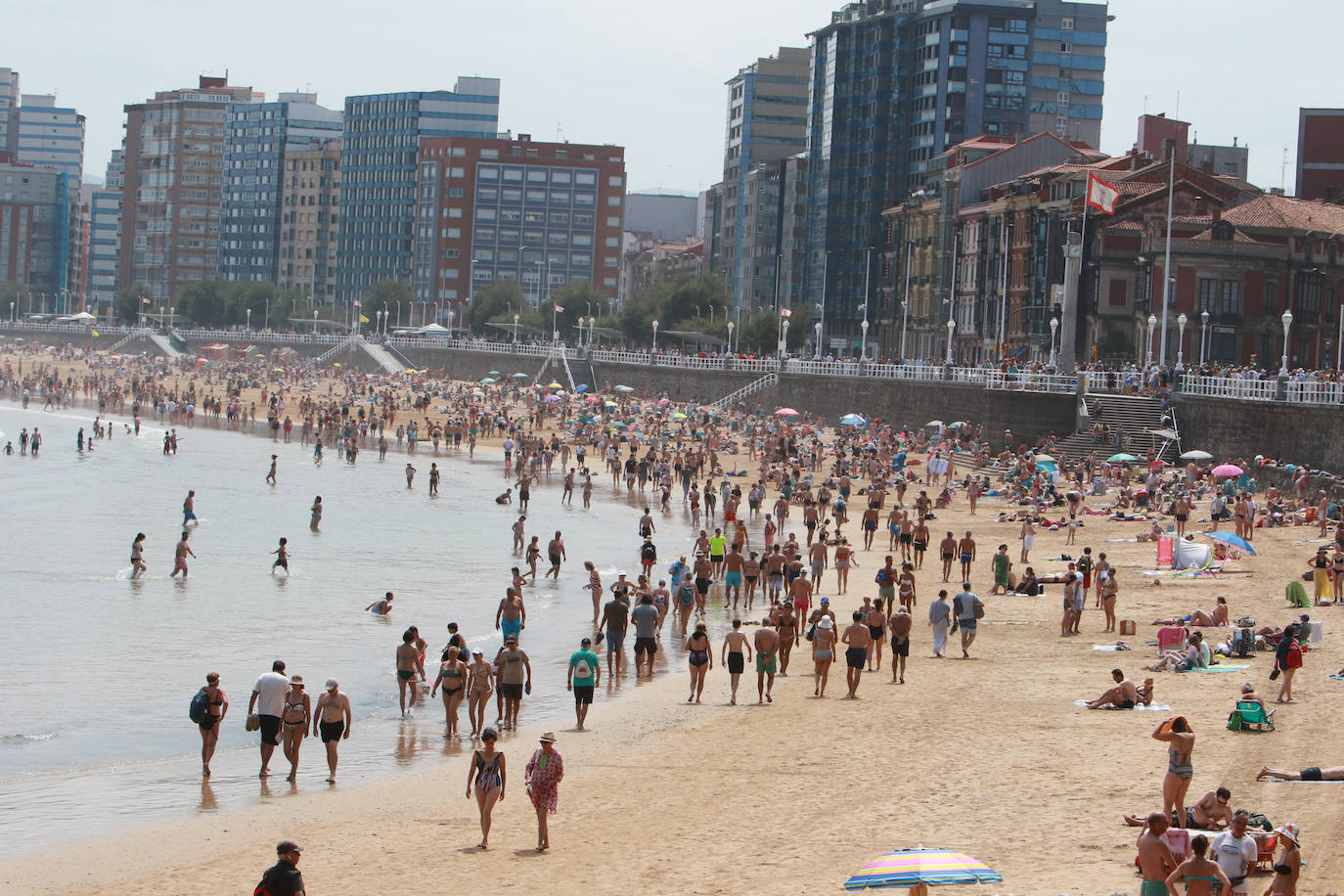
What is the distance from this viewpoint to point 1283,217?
57625 mm

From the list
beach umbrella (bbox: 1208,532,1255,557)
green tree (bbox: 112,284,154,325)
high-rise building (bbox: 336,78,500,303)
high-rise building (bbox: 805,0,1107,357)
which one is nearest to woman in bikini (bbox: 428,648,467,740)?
beach umbrella (bbox: 1208,532,1255,557)

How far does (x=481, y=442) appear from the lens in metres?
69.8

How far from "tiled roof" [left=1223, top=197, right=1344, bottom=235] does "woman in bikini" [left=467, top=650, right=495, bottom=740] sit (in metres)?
46.9

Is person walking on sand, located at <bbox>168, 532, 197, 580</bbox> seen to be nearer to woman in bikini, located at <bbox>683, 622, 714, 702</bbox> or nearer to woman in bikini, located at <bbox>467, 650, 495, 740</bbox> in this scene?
woman in bikini, located at <bbox>467, 650, 495, 740</bbox>

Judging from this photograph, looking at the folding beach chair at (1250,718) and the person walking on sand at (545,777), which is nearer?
the person walking on sand at (545,777)

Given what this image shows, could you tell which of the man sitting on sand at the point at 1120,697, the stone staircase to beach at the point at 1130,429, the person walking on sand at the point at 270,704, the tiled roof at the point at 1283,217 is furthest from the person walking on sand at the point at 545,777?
the tiled roof at the point at 1283,217

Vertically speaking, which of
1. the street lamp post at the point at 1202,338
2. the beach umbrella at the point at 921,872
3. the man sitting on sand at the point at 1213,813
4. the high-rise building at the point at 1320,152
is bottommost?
the beach umbrella at the point at 921,872

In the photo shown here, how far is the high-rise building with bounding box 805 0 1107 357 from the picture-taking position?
99000mm

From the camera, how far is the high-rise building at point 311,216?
182 metres

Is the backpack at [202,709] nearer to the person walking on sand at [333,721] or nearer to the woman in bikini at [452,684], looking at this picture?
the person walking on sand at [333,721]

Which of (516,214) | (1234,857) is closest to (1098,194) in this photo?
(1234,857)

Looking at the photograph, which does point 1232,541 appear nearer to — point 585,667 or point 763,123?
point 585,667

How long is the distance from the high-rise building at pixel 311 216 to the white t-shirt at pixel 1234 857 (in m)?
175

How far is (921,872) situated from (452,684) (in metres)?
7.95
